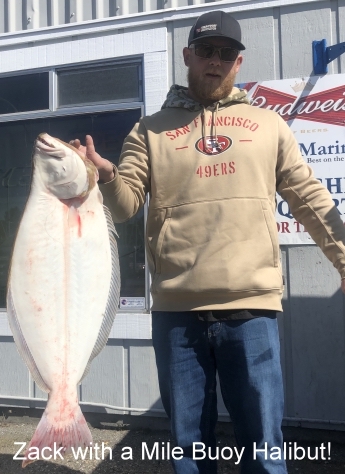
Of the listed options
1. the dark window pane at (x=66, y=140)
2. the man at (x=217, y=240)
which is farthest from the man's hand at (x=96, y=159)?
the dark window pane at (x=66, y=140)

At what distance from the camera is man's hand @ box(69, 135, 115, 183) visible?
2105 millimetres

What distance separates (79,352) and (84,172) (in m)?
0.61

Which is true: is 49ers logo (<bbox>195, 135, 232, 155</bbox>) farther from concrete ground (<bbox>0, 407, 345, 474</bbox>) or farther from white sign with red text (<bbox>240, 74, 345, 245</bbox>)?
concrete ground (<bbox>0, 407, 345, 474</bbox>)

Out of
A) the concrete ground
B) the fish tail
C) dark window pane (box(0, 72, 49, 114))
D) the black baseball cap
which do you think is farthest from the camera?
dark window pane (box(0, 72, 49, 114))

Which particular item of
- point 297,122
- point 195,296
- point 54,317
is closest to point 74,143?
point 54,317

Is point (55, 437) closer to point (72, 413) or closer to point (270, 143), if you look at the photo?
point (72, 413)

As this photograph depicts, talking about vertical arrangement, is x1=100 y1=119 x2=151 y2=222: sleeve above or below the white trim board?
below

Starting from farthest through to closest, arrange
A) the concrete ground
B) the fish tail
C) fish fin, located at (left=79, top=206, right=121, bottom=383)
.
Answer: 1. the concrete ground
2. fish fin, located at (left=79, top=206, right=121, bottom=383)
3. the fish tail

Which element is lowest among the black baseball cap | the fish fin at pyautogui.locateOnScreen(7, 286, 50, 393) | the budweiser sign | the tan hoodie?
the fish fin at pyautogui.locateOnScreen(7, 286, 50, 393)

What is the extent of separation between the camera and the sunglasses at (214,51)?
250cm

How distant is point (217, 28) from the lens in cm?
247

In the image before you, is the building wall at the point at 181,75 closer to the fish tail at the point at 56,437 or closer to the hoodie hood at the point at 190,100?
the hoodie hood at the point at 190,100

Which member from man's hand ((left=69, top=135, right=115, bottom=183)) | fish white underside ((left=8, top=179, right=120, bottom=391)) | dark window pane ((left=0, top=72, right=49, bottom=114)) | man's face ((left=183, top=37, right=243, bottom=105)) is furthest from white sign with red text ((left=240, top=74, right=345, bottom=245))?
fish white underside ((left=8, top=179, right=120, bottom=391))

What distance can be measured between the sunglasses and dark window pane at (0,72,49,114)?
2.51m
